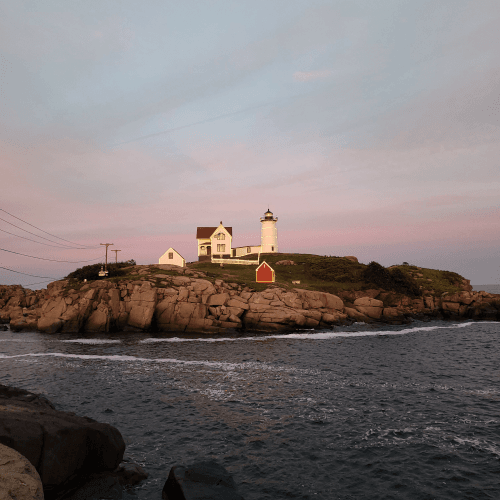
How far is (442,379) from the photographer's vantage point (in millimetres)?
27750

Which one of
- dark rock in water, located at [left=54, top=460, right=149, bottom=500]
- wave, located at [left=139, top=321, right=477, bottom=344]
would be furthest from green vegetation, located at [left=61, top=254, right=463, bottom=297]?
dark rock in water, located at [left=54, top=460, right=149, bottom=500]

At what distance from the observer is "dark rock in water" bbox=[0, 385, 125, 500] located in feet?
36.8

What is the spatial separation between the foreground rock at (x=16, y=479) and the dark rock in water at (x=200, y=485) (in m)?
4.58

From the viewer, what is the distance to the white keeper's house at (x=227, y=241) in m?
101

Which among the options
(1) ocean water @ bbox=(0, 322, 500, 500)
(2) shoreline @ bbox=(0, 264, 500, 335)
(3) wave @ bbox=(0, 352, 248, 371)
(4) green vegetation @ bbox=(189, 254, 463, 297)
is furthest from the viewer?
(4) green vegetation @ bbox=(189, 254, 463, 297)

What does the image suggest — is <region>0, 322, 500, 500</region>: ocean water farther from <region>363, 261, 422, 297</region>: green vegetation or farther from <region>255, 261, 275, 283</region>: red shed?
<region>363, 261, 422, 297</region>: green vegetation

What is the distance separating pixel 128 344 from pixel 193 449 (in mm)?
31059

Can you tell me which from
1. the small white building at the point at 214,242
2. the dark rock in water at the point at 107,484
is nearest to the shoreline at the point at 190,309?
the small white building at the point at 214,242

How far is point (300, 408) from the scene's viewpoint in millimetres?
21656

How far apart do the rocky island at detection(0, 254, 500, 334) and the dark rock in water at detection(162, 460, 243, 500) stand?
40.9 metres

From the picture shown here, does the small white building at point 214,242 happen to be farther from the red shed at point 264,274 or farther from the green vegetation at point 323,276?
the red shed at point 264,274

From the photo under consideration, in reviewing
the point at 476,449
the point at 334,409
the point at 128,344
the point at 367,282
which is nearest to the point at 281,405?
the point at 334,409

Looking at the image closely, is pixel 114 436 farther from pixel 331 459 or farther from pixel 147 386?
pixel 147 386

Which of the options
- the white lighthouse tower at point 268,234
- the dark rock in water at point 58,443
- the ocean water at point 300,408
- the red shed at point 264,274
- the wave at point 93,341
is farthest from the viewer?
the white lighthouse tower at point 268,234
